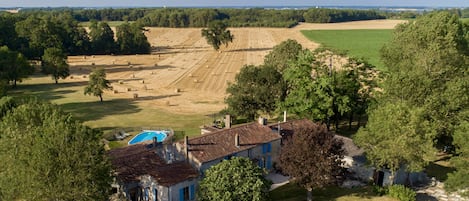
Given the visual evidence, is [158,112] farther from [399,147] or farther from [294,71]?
[399,147]

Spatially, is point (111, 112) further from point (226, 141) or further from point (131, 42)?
point (131, 42)

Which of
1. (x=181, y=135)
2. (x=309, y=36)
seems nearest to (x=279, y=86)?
(x=181, y=135)

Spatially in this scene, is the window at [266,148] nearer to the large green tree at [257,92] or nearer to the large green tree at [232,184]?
the large green tree at [232,184]

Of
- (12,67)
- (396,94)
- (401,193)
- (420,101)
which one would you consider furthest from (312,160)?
(12,67)

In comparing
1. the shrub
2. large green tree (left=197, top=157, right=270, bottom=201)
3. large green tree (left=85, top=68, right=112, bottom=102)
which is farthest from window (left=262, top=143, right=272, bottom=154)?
large green tree (left=85, top=68, right=112, bottom=102)

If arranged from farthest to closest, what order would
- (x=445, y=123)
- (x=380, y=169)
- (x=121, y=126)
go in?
1. (x=121, y=126)
2. (x=445, y=123)
3. (x=380, y=169)
